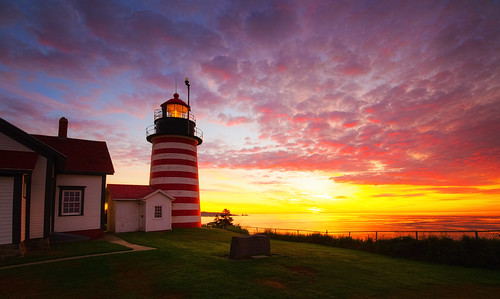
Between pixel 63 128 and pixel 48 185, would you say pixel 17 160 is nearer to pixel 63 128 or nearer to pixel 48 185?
pixel 48 185

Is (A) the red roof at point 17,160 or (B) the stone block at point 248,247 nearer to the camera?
(B) the stone block at point 248,247

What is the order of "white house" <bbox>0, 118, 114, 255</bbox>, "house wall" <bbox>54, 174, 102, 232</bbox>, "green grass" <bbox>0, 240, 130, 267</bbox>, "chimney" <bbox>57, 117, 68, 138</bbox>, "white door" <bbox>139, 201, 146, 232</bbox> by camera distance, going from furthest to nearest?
"white door" <bbox>139, 201, 146, 232</bbox>
"chimney" <bbox>57, 117, 68, 138</bbox>
"house wall" <bbox>54, 174, 102, 232</bbox>
"white house" <bbox>0, 118, 114, 255</bbox>
"green grass" <bbox>0, 240, 130, 267</bbox>

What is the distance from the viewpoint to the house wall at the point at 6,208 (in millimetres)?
12352

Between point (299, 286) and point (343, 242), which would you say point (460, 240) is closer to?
point (343, 242)

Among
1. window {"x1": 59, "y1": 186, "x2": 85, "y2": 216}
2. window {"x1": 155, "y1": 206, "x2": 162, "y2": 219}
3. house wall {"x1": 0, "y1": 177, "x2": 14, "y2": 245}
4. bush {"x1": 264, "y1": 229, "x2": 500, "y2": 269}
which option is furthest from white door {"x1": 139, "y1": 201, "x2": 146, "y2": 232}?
bush {"x1": 264, "y1": 229, "x2": 500, "y2": 269}

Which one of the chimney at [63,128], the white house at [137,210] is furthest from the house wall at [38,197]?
the white house at [137,210]

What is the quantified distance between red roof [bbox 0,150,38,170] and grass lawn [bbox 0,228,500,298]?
185 inches

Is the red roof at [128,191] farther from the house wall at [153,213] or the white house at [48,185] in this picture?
the white house at [48,185]

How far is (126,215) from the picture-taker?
2398 cm

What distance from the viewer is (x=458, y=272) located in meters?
12.1

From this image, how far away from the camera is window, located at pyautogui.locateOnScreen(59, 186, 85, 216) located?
61.7 ft

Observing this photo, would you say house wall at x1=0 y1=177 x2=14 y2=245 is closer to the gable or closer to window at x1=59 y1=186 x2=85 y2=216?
the gable

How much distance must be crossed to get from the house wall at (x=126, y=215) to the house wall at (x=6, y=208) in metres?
→ 11.1

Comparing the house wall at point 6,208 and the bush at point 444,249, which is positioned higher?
the house wall at point 6,208
